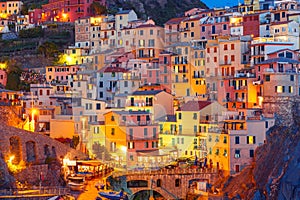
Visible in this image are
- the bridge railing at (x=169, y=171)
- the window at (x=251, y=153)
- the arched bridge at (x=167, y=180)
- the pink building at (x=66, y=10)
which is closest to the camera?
the window at (x=251, y=153)

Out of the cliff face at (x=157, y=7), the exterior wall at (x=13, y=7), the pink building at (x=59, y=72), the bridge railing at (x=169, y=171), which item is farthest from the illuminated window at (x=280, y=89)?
the exterior wall at (x=13, y=7)

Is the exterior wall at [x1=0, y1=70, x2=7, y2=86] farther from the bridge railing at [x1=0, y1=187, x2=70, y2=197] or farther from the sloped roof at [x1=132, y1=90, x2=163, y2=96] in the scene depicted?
the bridge railing at [x1=0, y1=187, x2=70, y2=197]

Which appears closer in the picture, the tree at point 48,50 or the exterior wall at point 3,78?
the exterior wall at point 3,78

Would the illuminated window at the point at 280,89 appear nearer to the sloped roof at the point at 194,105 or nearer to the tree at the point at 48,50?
the sloped roof at the point at 194,105

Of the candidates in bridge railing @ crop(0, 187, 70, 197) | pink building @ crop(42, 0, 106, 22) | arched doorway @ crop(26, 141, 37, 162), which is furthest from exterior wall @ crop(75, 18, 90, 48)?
bridge railing @ crop(0, 187, 70, 197)

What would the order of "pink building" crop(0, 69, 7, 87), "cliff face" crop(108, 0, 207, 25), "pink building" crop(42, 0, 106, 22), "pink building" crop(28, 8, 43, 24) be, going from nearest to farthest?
"pink building" crop(0, 69, 7, 87)
"pink building" crop(42, 0, 106, 22)
"pink building" crop(28, 8, 43, 24)
"cliff face" crop(108, 0, 207, 25)

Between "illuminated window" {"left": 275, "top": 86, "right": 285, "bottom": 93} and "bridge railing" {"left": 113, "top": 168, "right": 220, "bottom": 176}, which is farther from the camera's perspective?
"illuminated window" {"left": 275, "top": 86, "right": 285, "bottom": 93}

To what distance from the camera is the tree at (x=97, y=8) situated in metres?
69.9

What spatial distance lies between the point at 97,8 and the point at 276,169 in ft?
126

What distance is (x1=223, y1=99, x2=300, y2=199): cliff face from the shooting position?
3098 centimetres

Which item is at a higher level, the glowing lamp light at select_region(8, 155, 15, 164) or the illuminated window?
the illuminated window

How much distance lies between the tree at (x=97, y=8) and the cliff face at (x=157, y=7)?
6.89ft

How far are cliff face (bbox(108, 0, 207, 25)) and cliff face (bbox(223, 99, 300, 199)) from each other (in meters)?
35.3

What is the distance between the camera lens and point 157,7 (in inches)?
3204
